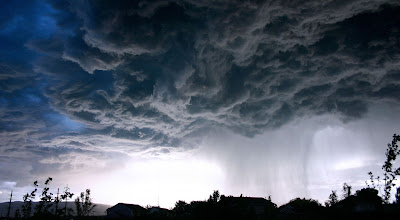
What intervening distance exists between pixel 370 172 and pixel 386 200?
7726 mm

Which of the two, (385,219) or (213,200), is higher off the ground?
(213,200)

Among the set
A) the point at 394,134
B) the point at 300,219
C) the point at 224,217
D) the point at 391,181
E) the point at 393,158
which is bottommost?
the point at 300,219

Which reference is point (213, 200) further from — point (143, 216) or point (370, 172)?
point (370, 172)

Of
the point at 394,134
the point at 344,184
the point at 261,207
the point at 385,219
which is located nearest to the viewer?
the point at 385,219

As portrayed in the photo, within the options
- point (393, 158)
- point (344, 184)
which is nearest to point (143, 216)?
point (393, 158)

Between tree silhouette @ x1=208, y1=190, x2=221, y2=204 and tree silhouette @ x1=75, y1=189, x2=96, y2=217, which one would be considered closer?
tree silhouette @ x1=208, y1=190, x2=221, y2=204

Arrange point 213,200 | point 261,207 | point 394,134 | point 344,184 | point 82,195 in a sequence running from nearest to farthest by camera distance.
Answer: point 213,200
point 394,134
point 82,195
point 261,207
point 344,184

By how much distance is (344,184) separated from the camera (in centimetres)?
7956

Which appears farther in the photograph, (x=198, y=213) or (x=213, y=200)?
(x=213, y=200)

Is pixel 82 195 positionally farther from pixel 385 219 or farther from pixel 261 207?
pixel 385 219

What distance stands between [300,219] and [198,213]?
29255mm

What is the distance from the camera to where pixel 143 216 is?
1060 inches

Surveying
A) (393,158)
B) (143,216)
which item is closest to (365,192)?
(393,158)

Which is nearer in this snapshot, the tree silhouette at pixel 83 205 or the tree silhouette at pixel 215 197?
the tree silhouette at pixel 215 197
